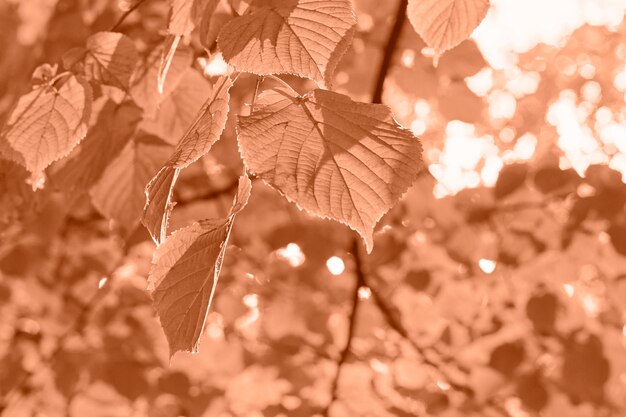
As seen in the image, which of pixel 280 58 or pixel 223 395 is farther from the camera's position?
pixel 223 395

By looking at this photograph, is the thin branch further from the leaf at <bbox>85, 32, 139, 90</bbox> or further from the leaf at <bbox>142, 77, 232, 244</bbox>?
the leaf at <bbox>142, 77, 232, 244</bbox>

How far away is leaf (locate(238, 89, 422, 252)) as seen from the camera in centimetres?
67

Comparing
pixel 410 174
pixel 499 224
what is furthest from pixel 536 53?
pixel 410 174

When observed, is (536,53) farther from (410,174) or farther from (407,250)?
(410,174)

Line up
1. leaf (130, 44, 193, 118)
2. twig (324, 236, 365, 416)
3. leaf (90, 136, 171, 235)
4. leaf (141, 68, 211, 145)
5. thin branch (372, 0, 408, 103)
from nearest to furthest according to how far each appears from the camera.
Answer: leaf (130, 44, 193, 118), leaf (141, 68, 211, 145), leaf (90, 136, 171, 235), thin branch (372, 0, 408, 103), twig (324, 236, 365, 416)

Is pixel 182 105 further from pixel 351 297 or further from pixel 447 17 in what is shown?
pixel 351 297

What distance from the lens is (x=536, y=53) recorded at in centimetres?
508

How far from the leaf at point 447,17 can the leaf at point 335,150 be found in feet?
0.71

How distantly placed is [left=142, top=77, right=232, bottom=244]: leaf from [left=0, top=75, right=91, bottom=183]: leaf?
1.00 ft

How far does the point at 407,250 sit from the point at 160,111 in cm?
352

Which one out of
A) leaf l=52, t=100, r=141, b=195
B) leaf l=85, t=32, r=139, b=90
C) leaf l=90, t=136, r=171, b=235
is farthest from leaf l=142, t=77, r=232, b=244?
leaf l=90, t=136, r=171, b=235

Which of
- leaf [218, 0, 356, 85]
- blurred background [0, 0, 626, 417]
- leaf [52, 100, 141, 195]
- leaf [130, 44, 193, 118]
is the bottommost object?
blurred background [0, 0, 626, 417]

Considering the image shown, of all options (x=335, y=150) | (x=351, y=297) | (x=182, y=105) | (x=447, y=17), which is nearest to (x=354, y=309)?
(x=351, y=297)

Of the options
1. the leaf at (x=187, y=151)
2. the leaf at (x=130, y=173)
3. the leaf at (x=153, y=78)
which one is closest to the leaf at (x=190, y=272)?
the leaf at (x=187, y=151)
